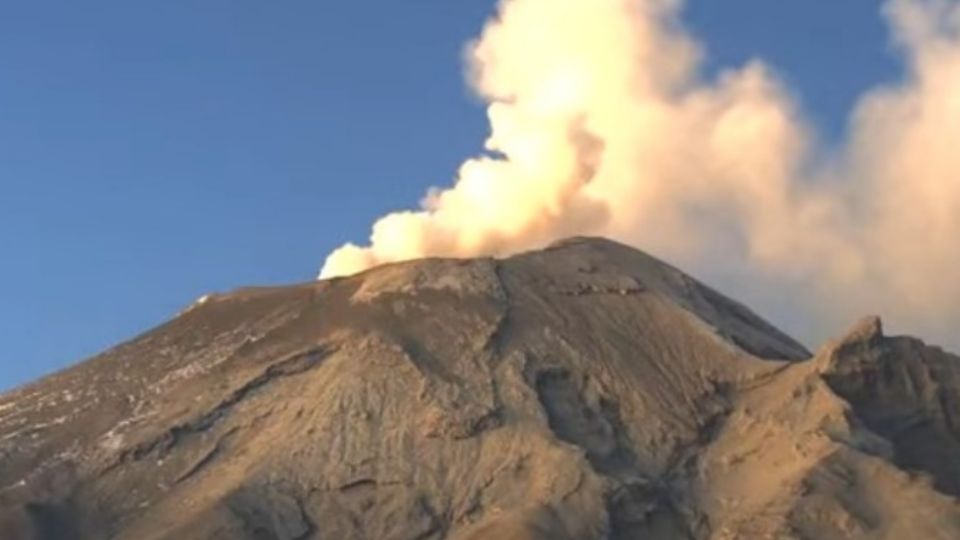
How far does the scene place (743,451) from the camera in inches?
4518

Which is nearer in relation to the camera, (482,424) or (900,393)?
(482,424)

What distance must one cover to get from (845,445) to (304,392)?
31083mm

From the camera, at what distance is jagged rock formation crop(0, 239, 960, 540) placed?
108 m

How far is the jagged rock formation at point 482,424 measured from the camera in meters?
108

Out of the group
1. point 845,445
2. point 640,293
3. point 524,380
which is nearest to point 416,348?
point 524,380

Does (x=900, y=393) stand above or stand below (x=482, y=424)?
below

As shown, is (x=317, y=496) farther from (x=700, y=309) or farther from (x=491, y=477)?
(x=700, y=309)

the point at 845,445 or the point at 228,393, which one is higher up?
the point at 228,393

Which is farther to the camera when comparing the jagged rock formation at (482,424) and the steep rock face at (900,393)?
the steep rock face at (900,393)

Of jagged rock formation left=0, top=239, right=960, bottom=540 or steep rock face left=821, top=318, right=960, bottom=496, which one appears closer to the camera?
jagged rock formation left=0, top=239, right=960, bottom=540

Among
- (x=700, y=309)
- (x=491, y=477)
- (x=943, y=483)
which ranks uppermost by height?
(x=700, y=309)

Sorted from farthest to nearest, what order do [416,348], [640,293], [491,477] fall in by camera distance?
[640,293]
[416,348]
[491,477]

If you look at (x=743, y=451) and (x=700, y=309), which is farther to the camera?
(x=700, y=309)

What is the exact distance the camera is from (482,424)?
114 meters
